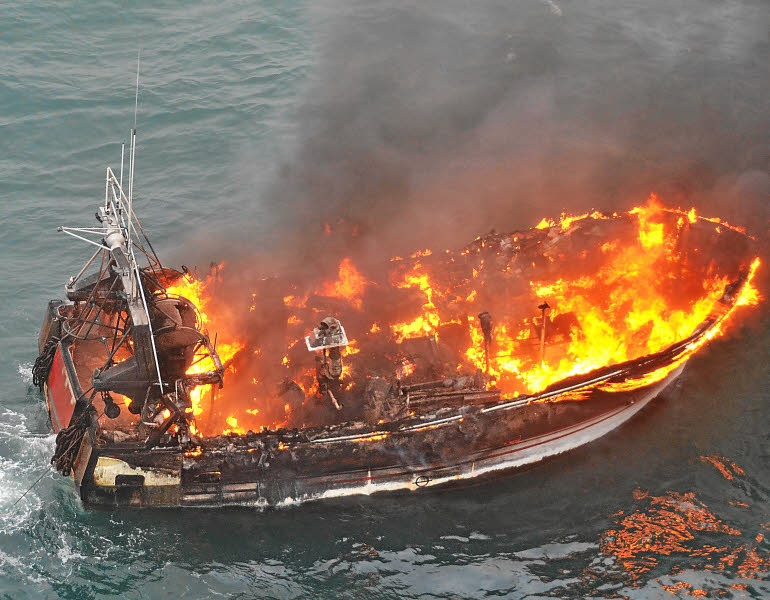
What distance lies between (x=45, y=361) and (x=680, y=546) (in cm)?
1909

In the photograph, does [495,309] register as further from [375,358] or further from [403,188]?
[403,188]

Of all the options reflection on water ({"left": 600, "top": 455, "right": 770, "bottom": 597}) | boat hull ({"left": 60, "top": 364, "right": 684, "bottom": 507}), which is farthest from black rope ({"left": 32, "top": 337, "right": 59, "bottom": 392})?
reflection on water ({"left": 600, "top": 455, "right": 770, "bottom": 597})

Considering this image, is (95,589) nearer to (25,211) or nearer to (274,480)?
(274,480)

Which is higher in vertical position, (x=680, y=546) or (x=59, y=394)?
(x=59, y=394)

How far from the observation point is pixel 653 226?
2847 cm

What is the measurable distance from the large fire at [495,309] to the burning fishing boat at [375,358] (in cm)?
6

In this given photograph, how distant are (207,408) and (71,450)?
3934 mm

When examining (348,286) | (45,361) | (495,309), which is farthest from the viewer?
(348,286)

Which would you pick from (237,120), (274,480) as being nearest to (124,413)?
(274,480)

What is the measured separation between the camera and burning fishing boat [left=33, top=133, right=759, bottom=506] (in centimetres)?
2155

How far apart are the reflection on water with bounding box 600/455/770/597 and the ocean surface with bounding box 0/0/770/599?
63mm

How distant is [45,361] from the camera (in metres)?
24.2

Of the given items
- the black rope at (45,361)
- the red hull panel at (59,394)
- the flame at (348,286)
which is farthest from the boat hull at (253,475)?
the flame at (348,286)

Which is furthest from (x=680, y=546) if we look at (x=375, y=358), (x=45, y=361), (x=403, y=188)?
(x=403, y=188)
